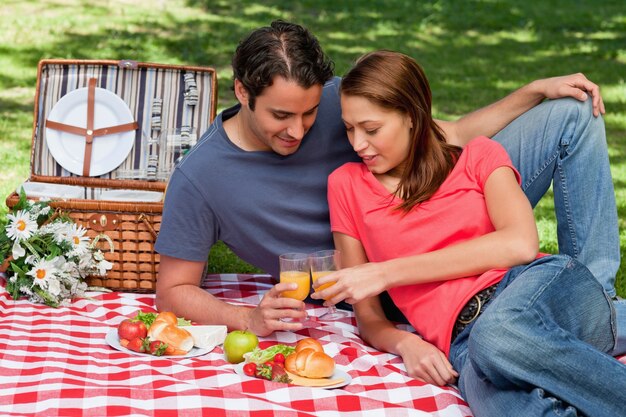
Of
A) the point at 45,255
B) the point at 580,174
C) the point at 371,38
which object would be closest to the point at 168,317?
the point at 45,255

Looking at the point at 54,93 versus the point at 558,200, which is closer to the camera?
the point at 558,200

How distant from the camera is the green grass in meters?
→ 9.92

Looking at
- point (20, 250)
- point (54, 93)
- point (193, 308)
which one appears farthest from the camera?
point (54, 93)

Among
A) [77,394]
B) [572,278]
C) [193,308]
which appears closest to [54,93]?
[193,308]

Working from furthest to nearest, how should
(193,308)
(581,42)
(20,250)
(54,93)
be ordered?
(581,42) → (54,93) → (20,250) → (193,308)


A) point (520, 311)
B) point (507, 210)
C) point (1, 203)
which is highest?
point (507, 210)

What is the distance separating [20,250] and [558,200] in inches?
96.2

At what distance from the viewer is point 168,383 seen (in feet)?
11.9

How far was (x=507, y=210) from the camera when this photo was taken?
3.79m

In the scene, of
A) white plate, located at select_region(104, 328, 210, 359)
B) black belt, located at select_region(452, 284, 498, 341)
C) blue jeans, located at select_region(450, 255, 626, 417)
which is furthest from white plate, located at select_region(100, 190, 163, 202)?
blue jeans, located at select_region(450, 255, 626, 417)

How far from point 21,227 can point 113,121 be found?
42.2 inches

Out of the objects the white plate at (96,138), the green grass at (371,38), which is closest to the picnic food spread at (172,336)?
the white plate at (96,138)

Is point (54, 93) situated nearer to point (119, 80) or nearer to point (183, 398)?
point (119, 80)

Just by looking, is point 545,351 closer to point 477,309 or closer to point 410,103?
point 477,309
